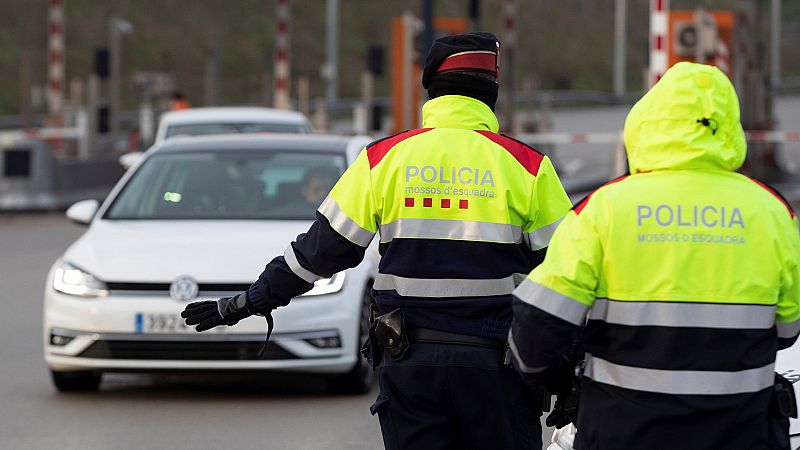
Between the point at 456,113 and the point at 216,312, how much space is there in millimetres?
888

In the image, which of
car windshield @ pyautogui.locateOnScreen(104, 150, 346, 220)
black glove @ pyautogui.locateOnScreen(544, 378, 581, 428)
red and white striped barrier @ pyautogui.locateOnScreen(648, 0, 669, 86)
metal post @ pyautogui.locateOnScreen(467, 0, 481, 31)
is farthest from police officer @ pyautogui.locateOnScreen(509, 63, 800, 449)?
metal post @ pyautogui.locateOnScreen(467, 0, 481, 31)

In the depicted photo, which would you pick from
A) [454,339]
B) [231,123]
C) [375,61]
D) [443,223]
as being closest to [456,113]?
[443,223]

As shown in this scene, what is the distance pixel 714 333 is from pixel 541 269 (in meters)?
0.40

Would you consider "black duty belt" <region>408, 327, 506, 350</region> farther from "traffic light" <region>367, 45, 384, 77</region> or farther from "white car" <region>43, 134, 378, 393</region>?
"traffic light" <region>367, 45, 384, 77</region>

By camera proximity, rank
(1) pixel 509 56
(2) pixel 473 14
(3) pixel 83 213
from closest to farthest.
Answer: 1. (3) pixel 83 213
2. (2) pixel 473 14
3. (1) pixel 509 56

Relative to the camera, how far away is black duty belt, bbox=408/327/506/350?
4.65m

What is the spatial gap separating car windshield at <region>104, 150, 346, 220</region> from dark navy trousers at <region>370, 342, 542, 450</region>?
5.20 meters

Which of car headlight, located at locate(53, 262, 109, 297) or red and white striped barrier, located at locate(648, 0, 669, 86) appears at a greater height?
red and white striped barrier, located at locate(648, 0, 669, 86)

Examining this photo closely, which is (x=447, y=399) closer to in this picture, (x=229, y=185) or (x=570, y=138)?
(x=229, y=185)

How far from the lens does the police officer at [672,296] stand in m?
3.84

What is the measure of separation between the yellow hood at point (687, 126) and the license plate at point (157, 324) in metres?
5.04

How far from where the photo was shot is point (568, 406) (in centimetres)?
415

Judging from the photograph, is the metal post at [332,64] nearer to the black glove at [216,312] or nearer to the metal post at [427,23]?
the metal post at [427,23]

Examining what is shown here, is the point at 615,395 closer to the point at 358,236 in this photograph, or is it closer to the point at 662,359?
the point at 662,359
